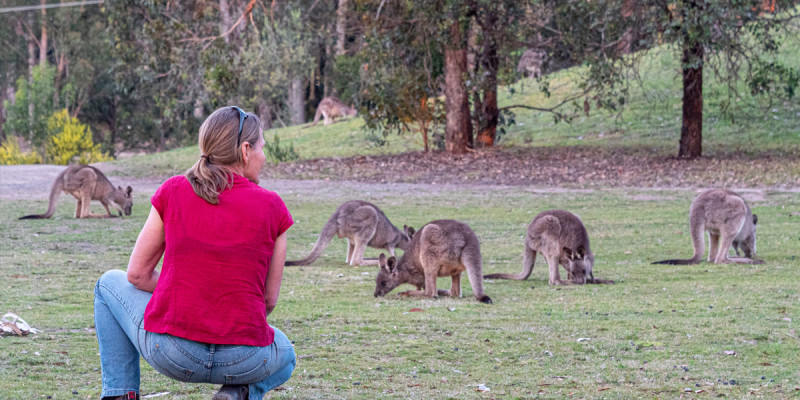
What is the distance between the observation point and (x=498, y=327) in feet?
21.1

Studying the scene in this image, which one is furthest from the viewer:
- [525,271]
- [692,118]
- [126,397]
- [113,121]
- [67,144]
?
[113,121]

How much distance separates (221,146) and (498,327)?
11.5ft

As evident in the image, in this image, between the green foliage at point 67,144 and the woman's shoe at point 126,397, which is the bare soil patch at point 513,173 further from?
the woman's shoe at point 126,397

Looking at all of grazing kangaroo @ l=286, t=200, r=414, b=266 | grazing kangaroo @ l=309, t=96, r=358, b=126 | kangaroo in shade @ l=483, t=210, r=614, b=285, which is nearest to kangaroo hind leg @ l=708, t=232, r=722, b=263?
kangaroo in shade @ l=483, t=210, r=614, b=285

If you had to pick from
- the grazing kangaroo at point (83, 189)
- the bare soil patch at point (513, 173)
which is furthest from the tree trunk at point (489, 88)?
the grazing kangaroo at point (83, 189)

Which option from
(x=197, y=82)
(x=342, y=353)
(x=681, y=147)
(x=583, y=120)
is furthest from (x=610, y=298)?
(x=583, y=120)

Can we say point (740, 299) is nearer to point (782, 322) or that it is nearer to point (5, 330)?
point (782, 322)

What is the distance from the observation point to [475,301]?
7.66 meters

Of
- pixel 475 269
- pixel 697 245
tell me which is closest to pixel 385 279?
pixel 475 269

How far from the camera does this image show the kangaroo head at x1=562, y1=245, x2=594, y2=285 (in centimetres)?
861

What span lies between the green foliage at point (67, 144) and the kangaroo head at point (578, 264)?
75.1ft

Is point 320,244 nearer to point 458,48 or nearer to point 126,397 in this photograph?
point 126,397

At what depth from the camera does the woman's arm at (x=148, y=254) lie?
3402 mm

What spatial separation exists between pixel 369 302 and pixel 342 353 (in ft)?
6.88
